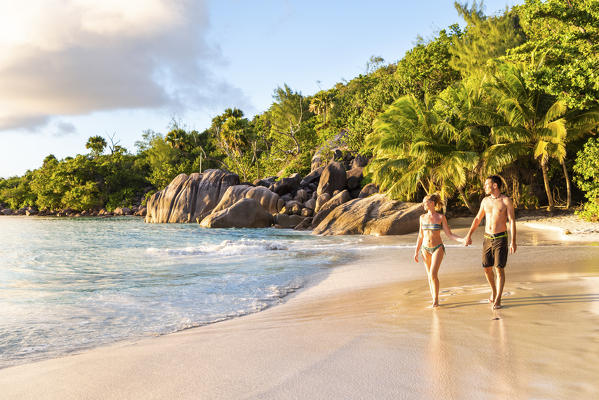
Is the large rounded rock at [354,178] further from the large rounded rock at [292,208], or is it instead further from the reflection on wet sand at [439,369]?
the reflection on wet sand at [439,369]

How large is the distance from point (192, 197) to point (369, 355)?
31271mm

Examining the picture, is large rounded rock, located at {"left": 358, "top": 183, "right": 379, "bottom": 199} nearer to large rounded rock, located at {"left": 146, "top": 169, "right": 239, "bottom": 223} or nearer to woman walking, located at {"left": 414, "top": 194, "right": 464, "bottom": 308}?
large rounded rock, located at {"left": 146, "top": 169, "right": 239, "bottom": 223}

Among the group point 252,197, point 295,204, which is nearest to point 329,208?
point 295,204

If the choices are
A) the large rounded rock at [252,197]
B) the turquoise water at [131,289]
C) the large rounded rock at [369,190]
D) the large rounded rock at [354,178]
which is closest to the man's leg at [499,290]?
the turquoise water at [131,289]

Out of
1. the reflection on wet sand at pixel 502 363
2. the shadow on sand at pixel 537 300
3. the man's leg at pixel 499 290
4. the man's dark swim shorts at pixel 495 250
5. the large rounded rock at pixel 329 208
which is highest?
the large rounded rock at pixel 329 208

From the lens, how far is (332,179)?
28516mm

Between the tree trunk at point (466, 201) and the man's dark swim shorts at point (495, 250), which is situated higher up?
the tree trunk at point (466, 201)

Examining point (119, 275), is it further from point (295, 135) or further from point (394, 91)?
point (295, 135)

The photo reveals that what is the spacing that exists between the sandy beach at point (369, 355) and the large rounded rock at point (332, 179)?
22262 millimetres

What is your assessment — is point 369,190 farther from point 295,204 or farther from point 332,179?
point 295,204

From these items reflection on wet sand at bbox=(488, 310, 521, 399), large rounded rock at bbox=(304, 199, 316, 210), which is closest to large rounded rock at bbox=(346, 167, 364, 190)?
large rounded rock at bbox=(304, 199, 316, 210)

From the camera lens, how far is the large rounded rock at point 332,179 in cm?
2838

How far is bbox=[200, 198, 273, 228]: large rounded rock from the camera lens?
25453 millimetres

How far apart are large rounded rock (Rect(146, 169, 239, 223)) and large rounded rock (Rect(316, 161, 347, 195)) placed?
8.56m
